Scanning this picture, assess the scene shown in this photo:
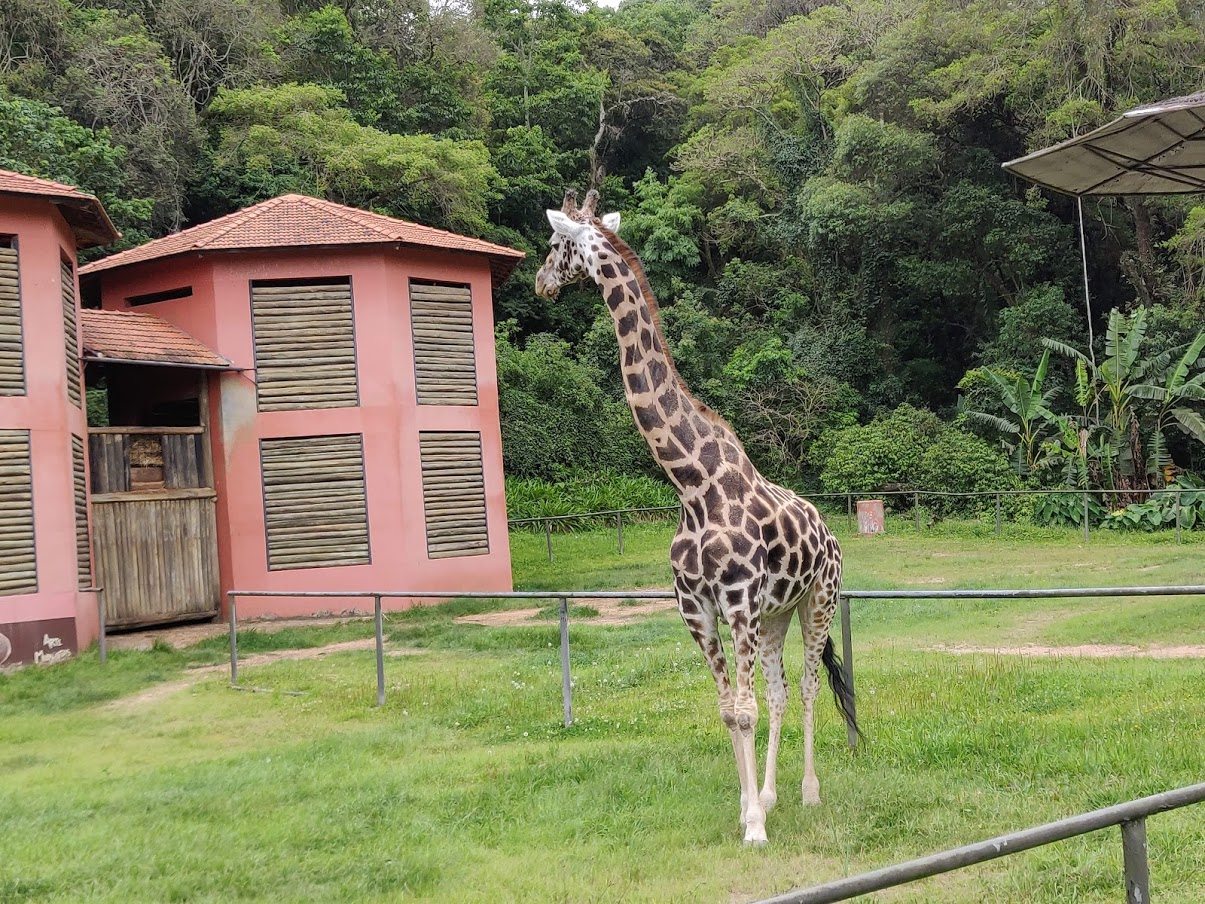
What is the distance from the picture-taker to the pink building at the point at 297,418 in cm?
1819

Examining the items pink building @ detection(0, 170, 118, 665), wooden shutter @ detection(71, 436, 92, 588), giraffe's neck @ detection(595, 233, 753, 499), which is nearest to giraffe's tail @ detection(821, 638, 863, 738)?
giraffe's neck @ detection(595, 233, 753, 499)

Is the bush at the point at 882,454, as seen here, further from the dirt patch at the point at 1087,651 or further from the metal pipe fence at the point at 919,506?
the dirt patch at the point at 1087,651

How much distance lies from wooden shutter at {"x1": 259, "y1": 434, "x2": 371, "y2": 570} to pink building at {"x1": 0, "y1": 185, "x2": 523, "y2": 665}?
23 millimetres

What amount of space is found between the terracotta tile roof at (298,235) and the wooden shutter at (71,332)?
8.12ft

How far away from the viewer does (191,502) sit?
720 inches

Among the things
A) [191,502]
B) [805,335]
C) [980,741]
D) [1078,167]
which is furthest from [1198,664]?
[805,335]

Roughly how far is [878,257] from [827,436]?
6.68 meters

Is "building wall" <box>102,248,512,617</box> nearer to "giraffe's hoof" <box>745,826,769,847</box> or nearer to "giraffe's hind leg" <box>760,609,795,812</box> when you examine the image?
"giraffe's hind leg" <box>760,609,795,812</box>

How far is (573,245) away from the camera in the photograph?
21.8 ft

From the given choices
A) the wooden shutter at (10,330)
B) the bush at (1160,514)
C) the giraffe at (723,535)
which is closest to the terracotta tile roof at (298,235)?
the wooden shutter at (10,330)

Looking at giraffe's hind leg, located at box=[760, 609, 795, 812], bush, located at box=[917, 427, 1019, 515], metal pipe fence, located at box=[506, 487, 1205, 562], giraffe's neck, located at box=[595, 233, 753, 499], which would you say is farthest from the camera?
bush, located at box=[917, 427, 1019, 515]

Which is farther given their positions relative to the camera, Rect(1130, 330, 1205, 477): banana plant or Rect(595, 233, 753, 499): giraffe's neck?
Rect(1130, 330, 1205, 477): banana plant

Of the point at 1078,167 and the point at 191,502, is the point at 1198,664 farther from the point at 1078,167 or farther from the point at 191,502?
the point at 191,502

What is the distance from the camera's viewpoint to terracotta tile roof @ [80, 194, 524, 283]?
729 inches
